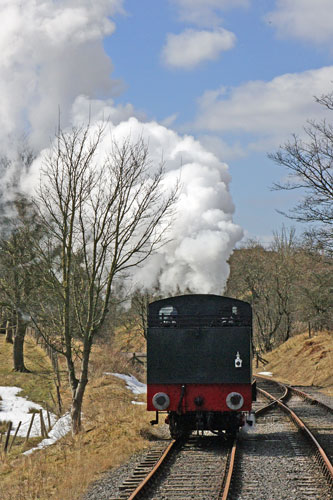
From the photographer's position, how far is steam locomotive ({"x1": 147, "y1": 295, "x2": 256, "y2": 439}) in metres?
11.1

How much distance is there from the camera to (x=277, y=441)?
11508 mm

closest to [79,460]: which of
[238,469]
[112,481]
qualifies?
[112,481]

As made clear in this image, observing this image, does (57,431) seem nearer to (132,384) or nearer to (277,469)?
(132,384)

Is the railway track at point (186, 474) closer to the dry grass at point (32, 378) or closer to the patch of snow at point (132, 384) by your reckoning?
the dry grass at point (32, 378)

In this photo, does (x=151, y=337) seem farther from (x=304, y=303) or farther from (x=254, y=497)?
(x=304, y=303)

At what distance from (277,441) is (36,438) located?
896cm

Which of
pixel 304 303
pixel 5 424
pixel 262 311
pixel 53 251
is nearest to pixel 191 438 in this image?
pixel 53 251

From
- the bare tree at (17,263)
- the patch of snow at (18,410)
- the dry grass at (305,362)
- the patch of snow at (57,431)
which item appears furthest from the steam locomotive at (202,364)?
the dry grass at (305,362)

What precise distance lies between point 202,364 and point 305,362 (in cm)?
2430

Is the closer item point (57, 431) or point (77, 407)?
point (77, 407)

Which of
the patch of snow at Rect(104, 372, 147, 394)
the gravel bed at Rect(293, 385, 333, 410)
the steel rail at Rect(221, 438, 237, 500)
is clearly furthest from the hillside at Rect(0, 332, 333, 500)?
the steel rail at Rect(221, 438, 237, 500)

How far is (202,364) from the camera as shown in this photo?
11.2 metres

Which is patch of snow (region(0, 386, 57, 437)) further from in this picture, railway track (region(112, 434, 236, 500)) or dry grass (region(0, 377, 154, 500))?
railway track (region(112, 434, 236, 500))

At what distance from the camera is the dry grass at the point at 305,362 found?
29297 mm
